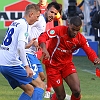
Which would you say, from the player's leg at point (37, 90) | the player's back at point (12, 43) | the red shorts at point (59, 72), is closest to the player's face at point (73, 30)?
the red shorts at point (59, 72)

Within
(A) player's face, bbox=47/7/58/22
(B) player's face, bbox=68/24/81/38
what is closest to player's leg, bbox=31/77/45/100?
(B) player's face, bbox=68/24/81/38

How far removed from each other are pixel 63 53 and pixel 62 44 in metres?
0.18

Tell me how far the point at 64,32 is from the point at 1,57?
5.01 feet

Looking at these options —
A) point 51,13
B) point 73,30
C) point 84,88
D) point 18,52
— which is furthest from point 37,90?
point 84,88

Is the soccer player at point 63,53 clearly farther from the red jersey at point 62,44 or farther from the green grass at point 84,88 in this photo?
the green grass at point 84,88

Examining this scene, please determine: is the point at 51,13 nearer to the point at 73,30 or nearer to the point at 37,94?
the point at 73,30

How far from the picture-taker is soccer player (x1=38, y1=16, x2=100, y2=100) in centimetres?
1116

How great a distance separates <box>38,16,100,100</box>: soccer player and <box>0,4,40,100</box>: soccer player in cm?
86

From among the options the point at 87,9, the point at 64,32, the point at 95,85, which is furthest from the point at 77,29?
the point at 87,9

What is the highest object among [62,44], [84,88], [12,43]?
[12,43]

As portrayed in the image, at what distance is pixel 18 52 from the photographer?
998cm

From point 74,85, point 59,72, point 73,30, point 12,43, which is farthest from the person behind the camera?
point 59,72

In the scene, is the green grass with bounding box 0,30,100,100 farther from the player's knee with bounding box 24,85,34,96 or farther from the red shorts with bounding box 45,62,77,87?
the player's knee with bounding box 24,85,34,96

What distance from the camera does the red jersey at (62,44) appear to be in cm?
1123
